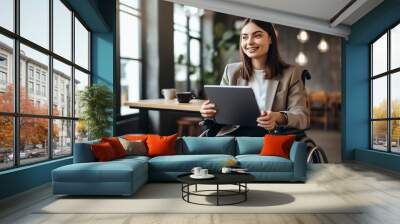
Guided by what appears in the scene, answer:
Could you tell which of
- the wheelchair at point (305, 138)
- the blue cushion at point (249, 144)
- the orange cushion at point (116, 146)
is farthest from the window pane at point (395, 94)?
the orange cushion at point (116, 146)

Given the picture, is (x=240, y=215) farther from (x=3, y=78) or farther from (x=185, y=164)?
(x=3, y=78)

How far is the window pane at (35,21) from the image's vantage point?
17.0 ft

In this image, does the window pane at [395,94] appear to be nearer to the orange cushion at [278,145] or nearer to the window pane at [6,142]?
the orange cushion at [278,145]

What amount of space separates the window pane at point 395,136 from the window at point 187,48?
18.5 ft

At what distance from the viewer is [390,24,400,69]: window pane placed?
7461 millimetres

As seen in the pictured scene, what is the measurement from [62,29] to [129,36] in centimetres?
328

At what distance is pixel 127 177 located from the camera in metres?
4.63

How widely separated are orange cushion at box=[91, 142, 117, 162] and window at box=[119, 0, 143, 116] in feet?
12.8

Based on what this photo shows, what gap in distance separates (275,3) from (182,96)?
8.26 ft

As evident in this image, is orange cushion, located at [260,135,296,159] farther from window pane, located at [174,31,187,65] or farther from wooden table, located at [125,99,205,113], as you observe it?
window pane, located at [174,31,187,65]

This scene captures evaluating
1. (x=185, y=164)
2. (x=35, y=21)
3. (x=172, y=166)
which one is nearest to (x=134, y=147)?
(x=172, y=166)

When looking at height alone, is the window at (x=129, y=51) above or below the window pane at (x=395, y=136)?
above

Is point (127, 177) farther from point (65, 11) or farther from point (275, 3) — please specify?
point (275, 3)

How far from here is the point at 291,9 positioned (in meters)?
7.28
